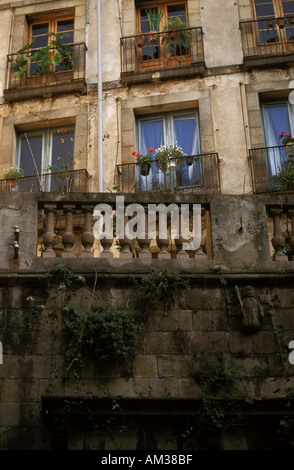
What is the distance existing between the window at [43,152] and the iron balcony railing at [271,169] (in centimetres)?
384

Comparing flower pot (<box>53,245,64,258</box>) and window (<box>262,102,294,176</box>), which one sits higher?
window (<box>262,102,294,176</box>)

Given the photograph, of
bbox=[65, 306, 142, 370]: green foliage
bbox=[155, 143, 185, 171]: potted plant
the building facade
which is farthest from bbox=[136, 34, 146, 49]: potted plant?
bbox=[65, 306, 142, 370]: green foliage

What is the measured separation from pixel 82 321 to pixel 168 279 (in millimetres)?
1052

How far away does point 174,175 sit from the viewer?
43.9 ft

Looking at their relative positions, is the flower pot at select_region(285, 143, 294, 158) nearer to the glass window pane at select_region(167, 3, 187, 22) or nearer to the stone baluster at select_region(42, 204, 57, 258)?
the glass window pane at select_region(167, 3, 187, 22)

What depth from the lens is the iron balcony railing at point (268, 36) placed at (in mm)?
14344

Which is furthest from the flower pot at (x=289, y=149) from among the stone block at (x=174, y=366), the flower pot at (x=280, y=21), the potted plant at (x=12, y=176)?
the stone block at (x=174, y=366)

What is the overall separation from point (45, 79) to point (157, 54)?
8.66ft

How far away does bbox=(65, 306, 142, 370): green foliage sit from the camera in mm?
6770

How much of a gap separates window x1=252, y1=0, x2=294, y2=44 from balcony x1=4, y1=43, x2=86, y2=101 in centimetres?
404

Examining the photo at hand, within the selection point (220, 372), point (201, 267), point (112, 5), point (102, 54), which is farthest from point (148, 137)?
point (220, 372)

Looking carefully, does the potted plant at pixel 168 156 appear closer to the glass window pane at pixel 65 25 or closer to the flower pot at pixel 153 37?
the flower pot at pixel 153 37

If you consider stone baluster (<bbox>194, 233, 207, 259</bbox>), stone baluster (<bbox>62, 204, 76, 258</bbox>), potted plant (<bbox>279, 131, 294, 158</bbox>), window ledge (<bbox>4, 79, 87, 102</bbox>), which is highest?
window ledge (<bbox>4, 79, 87, 102</bbox>)

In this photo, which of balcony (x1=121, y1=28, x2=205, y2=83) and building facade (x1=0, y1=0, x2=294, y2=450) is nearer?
building facade (x1=0, y1=0, x2=294, y2=450)
